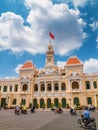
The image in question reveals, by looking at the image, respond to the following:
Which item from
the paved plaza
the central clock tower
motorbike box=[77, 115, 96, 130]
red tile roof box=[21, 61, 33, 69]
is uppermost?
the central clock tower

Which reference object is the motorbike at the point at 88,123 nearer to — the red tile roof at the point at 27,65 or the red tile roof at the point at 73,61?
the red tile roof at the point at 73,61

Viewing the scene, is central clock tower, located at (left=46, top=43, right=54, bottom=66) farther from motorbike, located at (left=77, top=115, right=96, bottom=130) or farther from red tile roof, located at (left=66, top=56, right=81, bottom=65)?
motorbike, located at (left=77, top=115, right=96, bottom=130)

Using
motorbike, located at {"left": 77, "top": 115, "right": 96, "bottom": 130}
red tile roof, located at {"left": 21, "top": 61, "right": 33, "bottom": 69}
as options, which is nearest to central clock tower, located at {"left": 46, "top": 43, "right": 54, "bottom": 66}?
red tile roof, located at {"left": 21, "top": 61, "right": 33, "bottom": 69}

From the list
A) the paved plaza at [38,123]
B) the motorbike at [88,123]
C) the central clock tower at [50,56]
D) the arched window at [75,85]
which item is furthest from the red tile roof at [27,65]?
the motorbike at [88,123]

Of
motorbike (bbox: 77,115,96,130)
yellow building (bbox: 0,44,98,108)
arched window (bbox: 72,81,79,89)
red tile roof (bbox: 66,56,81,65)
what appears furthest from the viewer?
red tile roof (bbox: 66,56,81,65)

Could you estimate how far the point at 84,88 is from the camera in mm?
43844

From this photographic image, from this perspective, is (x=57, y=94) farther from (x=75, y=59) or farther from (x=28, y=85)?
(x=75, y=59)

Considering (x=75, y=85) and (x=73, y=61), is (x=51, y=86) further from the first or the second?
(x=73, y=61)

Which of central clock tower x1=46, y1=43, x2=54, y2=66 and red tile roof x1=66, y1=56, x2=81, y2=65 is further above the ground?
central clock tower x1=46, y1=43, x2=54, y2=66

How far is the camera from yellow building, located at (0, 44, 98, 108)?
4362cm

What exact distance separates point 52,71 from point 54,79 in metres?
2.76

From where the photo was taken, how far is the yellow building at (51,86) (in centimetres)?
4362

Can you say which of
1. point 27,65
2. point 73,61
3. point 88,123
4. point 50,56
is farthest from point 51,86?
point 88,123

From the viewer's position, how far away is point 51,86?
47250 mm
